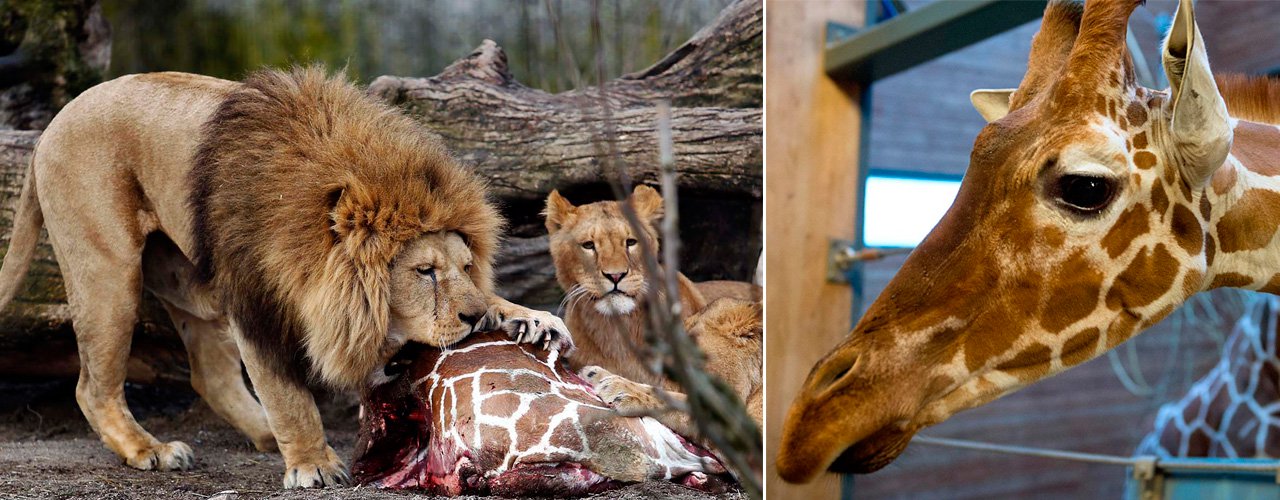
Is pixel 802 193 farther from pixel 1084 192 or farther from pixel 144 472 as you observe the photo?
pixel 144 472

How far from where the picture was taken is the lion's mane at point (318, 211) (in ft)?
5.82

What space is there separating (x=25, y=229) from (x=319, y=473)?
68 cm

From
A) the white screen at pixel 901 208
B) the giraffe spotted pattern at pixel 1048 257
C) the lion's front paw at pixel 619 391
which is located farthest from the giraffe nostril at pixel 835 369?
the white screen at pixel 901 208

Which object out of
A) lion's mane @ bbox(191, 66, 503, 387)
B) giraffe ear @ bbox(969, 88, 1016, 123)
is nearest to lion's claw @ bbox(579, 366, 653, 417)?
lion's mane @ bbox(191, 66, 503, 387)

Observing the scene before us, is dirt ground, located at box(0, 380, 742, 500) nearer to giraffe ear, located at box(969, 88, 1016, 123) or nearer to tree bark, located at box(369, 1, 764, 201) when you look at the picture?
tree bark, located at box(369, 1, 764, 201)

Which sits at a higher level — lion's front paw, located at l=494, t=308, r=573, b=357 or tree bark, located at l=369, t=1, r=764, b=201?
tree bark, located at l=369, t=1, r=764, b=201

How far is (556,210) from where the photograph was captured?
1.87m

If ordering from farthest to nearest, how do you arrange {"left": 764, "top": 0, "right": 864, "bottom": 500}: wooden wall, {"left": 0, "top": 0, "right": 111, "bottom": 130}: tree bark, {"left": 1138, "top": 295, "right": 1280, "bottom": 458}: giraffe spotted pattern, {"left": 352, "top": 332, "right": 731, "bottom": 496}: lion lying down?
{"left": 1138, "top": 295, "right": 1280, "bottom": 458}: giraffe spotted pattern, {"left": 764, "top": 0, "right": 864, "bottom": 500}: wooden wall, {"left": 0, "top": 0, "right": 111, "bottom": 130}: tree bark, {"left": 352, "top": 332, "right": 731, "bottom": 496}: lion lying down

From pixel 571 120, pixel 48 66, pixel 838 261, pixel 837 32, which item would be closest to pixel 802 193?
pixel 838 261

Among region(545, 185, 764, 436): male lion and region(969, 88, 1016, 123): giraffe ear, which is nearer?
region(969, 88, 1016, 123): giraffe ear

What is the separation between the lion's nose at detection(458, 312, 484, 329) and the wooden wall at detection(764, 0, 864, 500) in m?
0.58

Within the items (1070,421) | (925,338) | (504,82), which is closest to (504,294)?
(504,82)

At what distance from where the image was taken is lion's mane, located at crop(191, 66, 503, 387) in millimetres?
1773

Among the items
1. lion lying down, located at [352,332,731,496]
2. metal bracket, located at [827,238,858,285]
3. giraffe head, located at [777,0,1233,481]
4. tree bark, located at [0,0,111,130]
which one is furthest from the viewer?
metal bracket, located at [827,238,858,285]
